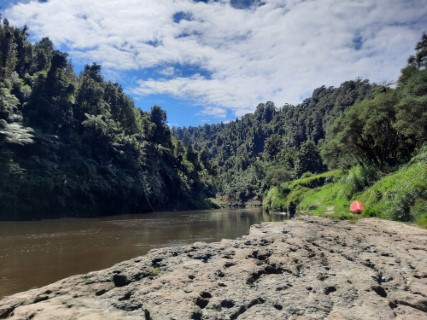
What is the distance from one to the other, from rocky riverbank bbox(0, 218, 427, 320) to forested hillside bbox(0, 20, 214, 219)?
184 ft

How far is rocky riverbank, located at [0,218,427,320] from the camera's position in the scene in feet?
25.6

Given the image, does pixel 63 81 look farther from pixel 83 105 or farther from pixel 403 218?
pixel 403 218

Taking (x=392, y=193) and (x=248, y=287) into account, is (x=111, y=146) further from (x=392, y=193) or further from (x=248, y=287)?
(x=248, y=287)

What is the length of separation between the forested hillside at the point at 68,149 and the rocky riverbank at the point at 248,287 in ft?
184

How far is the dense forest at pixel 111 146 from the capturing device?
1539 inches

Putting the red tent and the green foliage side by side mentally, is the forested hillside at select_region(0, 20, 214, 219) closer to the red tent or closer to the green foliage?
the red tent

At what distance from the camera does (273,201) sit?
88750 mm

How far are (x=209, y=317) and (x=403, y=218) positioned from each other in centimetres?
2093

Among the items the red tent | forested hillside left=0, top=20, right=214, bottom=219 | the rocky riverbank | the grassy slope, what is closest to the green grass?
the grassy slope

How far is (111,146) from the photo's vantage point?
8981 cm

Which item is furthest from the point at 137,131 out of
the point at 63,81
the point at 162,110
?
the point at 63,81

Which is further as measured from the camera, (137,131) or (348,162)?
(137,131)

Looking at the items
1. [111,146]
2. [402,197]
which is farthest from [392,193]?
[111,146]

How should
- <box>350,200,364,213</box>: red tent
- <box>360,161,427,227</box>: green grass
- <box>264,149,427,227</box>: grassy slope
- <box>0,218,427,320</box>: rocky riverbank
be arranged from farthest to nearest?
<box>350,200,364,213</box>: red tent, <box>264,149,427,227</box>: grassy slope, <box>360,161,427,227</box>: green grass, <box>0,218,427,320</box>: rocky riverbank
